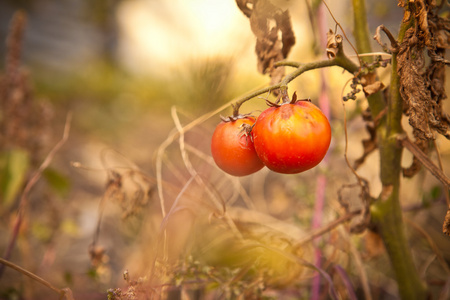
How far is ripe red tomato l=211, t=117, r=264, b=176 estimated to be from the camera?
0.65 metres

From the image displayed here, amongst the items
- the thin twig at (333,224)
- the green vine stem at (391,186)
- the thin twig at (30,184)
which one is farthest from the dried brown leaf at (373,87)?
the thin twig at (30,184)

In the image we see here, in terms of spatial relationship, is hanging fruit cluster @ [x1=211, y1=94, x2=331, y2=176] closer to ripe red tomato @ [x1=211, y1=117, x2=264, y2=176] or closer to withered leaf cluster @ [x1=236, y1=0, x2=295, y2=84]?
ripe red tomato @ [x1=211, y1=117, x2=264, y2=176]

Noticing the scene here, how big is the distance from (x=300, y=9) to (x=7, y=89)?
1277 millimetres

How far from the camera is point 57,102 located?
15.1ft

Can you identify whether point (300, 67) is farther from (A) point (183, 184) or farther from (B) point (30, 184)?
(B) point (30, 184)

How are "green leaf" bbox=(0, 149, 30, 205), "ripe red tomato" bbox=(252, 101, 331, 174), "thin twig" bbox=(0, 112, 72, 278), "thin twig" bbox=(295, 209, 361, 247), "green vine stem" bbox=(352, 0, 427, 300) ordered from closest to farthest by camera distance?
"ripe red tomato" bbox=(252, 101, 331, 174) → "green vine stem" bbox=(352, 0, 427, 300) → "thin twig" bbox=(295, 209, 361, 247) → "thin twig" bbox=(0, 112, 72, 278) → "green leaf" bbox=(0, 149, 30, 205)

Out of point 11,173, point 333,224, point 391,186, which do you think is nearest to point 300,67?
point 391,186

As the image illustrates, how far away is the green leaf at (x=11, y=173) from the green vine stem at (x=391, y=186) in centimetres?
115

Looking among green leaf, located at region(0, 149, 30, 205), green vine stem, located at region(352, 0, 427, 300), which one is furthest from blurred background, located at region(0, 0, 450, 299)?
green vine stem, located at region(352, 0, 427, 300)

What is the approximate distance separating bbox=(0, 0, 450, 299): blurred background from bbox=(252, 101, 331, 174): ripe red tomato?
277 millimetres

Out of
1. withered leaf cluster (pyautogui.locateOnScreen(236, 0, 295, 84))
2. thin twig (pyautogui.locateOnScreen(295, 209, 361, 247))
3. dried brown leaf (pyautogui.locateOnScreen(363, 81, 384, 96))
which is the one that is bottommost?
thin twig (pyautogui.locateOnScreen(295, 209, 361, 247))

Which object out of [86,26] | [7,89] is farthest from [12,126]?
[86,26]

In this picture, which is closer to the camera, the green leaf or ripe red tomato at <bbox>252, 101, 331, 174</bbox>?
ripe red tomato at <bbox>252, 101, 331, 174</bbox>

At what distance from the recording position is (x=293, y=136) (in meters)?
0.57
